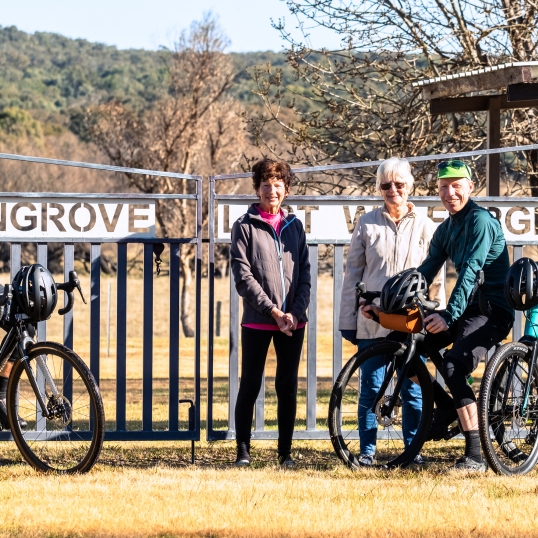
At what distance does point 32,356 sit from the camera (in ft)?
18.3

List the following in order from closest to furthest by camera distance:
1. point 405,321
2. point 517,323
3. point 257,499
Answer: point 257,499 → point 405,321 → point 517,323

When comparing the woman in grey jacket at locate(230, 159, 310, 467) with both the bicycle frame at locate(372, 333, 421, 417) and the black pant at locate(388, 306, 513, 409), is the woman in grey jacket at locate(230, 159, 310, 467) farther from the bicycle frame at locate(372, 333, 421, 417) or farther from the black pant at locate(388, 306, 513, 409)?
the black pant at locate(388, 306, 513, 409)

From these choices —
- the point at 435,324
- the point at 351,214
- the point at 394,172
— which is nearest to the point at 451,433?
the point at 435,324

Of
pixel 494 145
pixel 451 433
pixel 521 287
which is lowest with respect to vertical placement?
pixel 451 433

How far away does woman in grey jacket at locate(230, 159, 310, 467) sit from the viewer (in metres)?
5.70

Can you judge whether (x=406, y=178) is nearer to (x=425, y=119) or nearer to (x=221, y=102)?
(x=425, y=119)

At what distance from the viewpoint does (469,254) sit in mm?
5285

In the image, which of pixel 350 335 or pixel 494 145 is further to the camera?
pixel 494 145

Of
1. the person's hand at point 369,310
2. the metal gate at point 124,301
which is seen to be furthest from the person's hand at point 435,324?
the metal gate at point 124,301

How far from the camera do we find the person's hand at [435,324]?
5305mm

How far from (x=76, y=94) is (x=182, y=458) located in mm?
100110

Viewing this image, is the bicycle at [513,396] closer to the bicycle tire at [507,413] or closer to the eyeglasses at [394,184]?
the bicycle tire at [507,413]

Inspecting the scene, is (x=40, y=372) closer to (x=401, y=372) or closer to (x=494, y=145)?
(x=401, y=372)

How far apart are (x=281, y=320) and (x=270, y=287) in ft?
0.73
